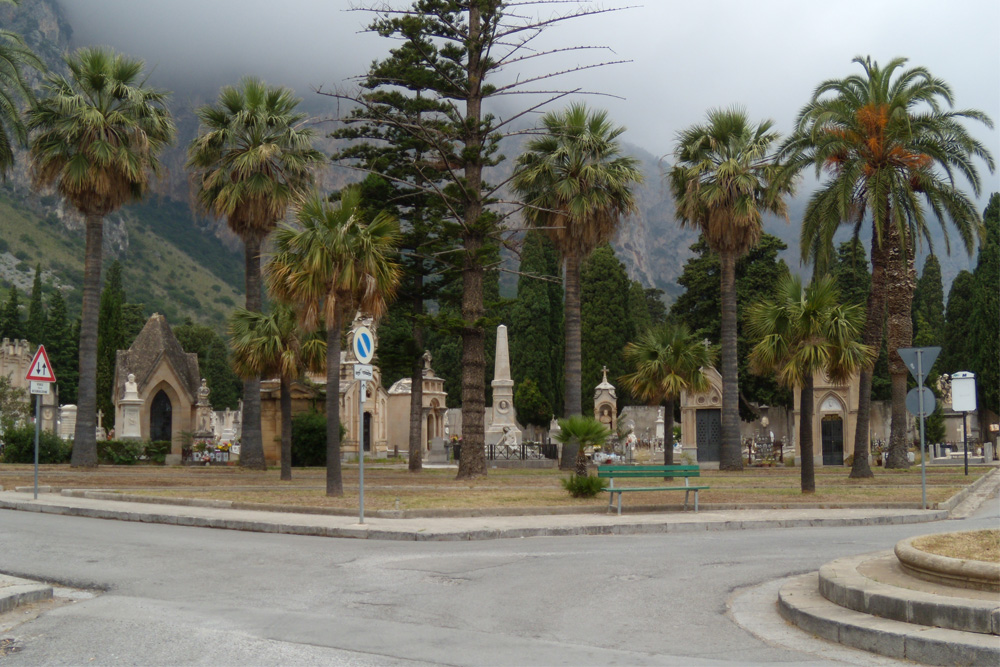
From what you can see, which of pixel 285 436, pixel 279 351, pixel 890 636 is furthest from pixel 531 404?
pixel 890 636

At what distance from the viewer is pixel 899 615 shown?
7387mm

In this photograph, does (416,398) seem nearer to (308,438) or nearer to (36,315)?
(308,438)

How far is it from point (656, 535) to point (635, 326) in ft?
178

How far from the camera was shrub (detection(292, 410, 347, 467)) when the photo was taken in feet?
123

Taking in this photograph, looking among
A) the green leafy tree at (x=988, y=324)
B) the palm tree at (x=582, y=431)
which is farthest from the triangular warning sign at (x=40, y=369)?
the green leafy tree at (x=988, y=324)

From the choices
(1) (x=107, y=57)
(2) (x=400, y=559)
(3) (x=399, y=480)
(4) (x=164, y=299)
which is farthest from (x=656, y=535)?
(4) (x=164, y=299)

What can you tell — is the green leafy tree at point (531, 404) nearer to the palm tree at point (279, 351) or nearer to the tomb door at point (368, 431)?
the tomb door at point (368, 431)

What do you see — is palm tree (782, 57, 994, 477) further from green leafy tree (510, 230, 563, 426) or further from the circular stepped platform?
green leafy tree (510, 230, 563, 426)

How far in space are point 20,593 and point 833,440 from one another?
38.7m

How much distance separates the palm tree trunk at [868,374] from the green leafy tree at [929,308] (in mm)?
46266

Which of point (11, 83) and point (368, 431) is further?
point (368, 431)

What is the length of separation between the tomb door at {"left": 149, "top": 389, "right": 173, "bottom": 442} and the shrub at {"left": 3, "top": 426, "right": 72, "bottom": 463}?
40.8 feet

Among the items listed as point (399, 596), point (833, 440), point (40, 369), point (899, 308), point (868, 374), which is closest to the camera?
point (399, 596)

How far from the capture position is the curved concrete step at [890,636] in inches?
257
